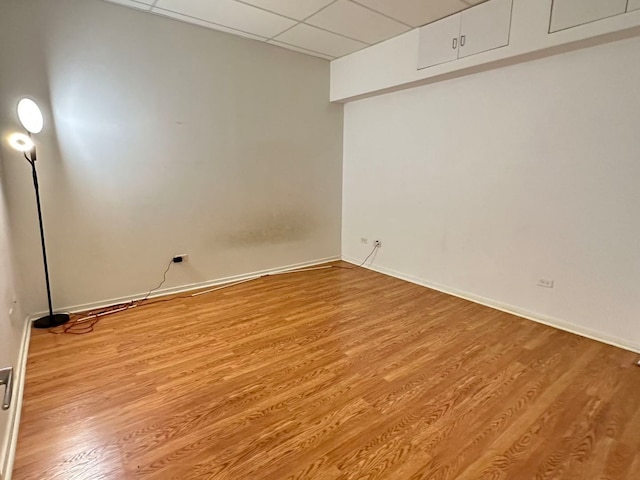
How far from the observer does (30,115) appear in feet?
8.68

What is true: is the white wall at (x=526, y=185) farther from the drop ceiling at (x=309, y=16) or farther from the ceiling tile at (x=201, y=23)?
the ceiling tile at (x=201, y=23)

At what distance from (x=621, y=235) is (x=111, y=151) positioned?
4.52 metres

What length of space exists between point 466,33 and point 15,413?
4.43 m

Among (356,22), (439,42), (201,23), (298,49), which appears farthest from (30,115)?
(439,42)

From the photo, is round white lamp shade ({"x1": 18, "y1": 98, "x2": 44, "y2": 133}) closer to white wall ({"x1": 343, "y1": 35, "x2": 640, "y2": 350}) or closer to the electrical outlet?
white wall ({"x1": 343, "y1": 35, "x2": 640, "y2": 350})

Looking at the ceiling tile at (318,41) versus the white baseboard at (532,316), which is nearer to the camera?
the white baseboard at (532,316)

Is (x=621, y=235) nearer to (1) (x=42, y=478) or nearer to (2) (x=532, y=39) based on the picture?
(2) (x=532, y=39)

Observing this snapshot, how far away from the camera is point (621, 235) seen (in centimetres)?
266

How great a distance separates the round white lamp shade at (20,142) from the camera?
9.28 feet

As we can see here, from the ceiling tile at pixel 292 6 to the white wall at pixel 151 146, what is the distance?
0.85m

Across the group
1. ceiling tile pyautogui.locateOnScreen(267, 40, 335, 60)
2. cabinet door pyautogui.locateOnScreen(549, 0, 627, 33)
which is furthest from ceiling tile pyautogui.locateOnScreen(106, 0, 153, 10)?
cabinet door pyautogui.locateOnScreen(549, 0, 627, 33)

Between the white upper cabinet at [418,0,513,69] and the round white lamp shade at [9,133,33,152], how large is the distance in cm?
376

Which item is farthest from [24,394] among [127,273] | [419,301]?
[419,301]

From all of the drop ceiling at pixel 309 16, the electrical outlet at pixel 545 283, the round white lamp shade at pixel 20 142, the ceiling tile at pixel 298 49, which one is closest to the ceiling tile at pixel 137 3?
the drop ceiling at pixel 309 16
